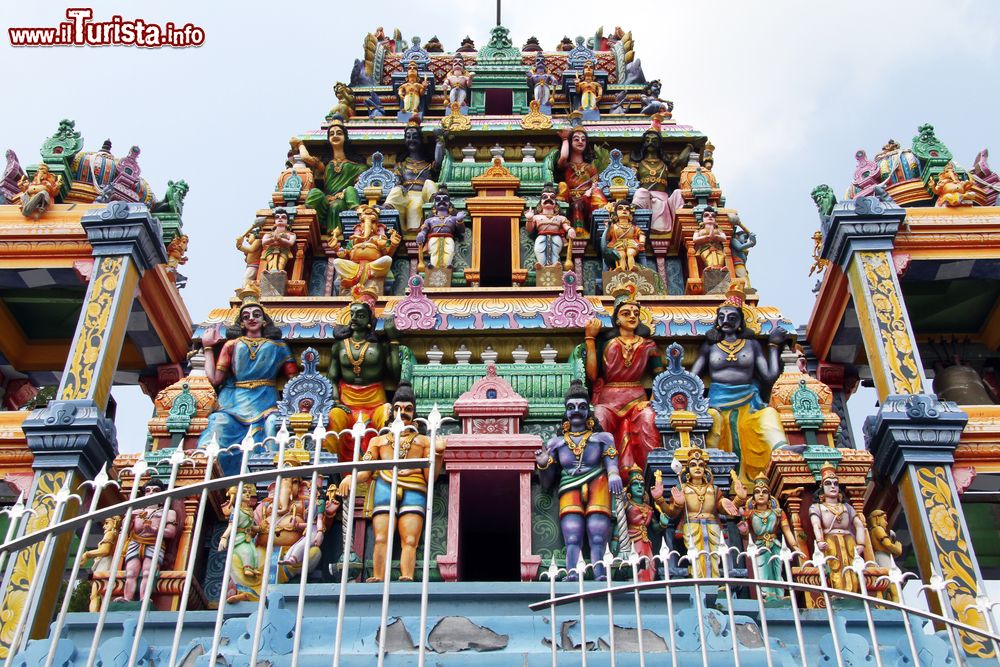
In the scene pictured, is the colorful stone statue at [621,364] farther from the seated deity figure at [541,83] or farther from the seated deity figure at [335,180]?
the seated deity figure at [541,83]

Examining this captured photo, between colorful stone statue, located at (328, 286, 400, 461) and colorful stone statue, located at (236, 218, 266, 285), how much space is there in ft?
10.3

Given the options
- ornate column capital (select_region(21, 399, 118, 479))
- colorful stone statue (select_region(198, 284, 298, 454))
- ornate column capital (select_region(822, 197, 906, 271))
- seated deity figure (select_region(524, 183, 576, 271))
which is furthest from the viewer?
seated deity figure (select_region(524, 183, 576, 271))

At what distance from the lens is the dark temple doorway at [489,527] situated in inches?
474

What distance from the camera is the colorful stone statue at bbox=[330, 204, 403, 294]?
1525 centimetres

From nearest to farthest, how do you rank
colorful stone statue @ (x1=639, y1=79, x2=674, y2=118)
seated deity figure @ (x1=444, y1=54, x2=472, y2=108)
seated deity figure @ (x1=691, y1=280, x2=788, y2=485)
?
seated deity figure @ (x1=691, y1=280, x2=788, y2=485) < colorful stone statue @ (x1=639, y1=79, x2=674, y2=118) < seated deity figure @ (x1=444, y1=54, x2=472, y2=108)

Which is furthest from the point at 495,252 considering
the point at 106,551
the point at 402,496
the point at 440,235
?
the point at 106,551

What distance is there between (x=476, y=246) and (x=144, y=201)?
210 inches

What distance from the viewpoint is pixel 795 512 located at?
11.8 meters

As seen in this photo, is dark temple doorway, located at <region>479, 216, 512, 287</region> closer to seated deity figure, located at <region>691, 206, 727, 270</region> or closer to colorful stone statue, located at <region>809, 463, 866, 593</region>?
seated deity figure, located at <region>691, 206, 727, 270</region>

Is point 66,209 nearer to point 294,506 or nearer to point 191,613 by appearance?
Answer: point 294,506

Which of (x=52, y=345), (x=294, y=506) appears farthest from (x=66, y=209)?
(x=294, y=506)

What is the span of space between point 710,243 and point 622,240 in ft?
4.52

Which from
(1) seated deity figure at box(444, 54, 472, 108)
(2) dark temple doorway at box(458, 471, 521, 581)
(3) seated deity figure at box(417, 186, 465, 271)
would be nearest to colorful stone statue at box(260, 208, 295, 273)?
(3) seated deity figure at box(417, 186, 465, 271)

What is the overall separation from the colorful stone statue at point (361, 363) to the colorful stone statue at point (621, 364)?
2.65 m
